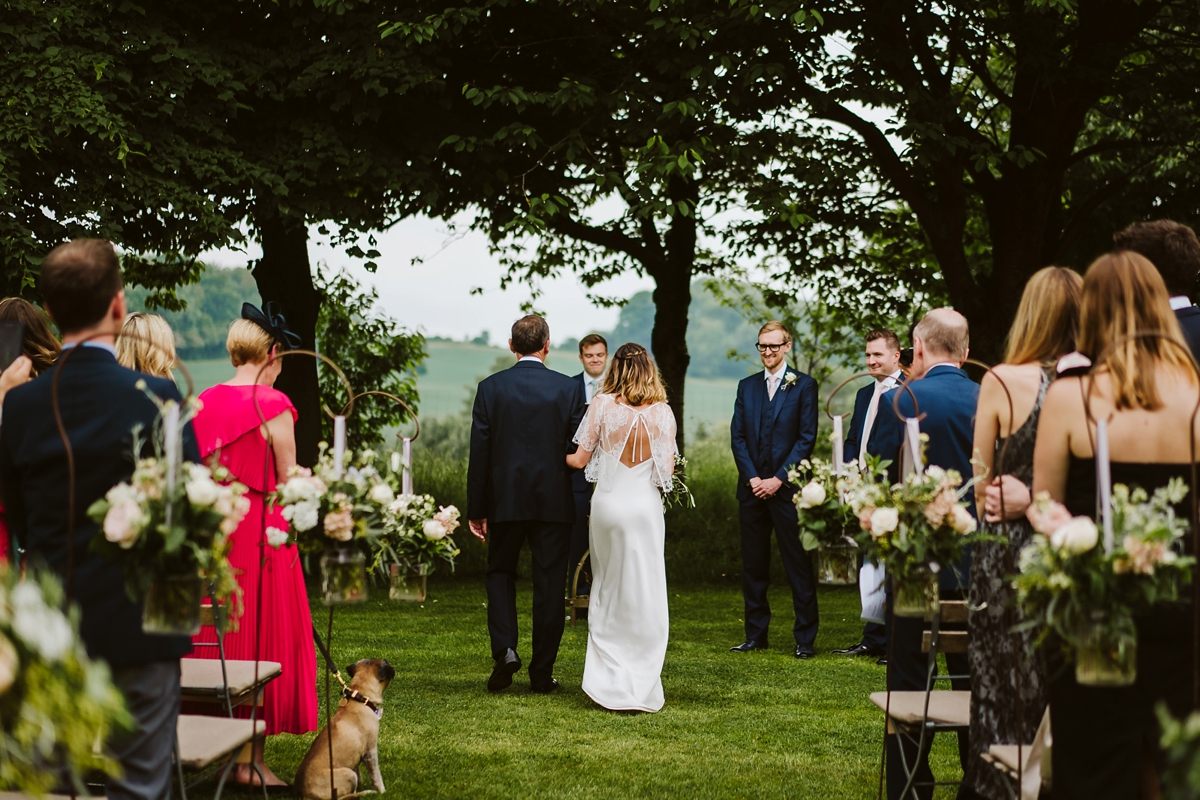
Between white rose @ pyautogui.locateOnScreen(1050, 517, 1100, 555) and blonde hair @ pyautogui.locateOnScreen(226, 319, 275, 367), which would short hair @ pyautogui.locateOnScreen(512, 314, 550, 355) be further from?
white rose @ pyautogui.locateOnScreen(1050, 517, 1100, 555)

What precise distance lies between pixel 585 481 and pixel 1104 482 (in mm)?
7853

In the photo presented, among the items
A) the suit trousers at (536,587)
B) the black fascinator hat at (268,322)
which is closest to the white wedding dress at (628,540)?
the suit trousers at (536,587)

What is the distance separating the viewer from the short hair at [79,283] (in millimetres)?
3287

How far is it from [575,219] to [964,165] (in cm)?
597

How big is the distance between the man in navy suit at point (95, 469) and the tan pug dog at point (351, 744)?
157 cm

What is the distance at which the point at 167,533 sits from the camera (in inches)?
122

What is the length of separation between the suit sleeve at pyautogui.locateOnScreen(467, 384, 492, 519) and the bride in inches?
29.5

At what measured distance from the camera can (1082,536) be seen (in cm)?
279

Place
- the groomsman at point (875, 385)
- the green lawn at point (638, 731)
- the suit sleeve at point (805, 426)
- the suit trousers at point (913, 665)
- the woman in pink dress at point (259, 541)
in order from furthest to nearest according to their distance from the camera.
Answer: the suit sleeve at point (805, 426)
the groomsman at point (875, 385)
the green lawn at point (638, 731)
the woman in pink dress at point (259, 541)
the suit trousers at point (913, 665)

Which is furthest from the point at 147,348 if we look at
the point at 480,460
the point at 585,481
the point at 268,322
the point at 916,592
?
the point at 585,481

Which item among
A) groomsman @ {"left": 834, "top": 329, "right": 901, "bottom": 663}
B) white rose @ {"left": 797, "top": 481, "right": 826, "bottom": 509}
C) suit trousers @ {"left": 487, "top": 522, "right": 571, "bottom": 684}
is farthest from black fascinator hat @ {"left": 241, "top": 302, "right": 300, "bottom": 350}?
groomsman @ {"left": 834, "top": 329, "right": 901, "bottom": 663}

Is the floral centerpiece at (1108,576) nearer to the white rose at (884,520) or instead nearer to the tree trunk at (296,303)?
the white rose at (884,520)

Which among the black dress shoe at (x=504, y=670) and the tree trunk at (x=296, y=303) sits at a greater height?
the tree trunk at (x=296, y=303)

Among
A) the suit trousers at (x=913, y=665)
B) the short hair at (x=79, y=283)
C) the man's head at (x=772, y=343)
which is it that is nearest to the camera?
the short hair at (x=79, y=283)
